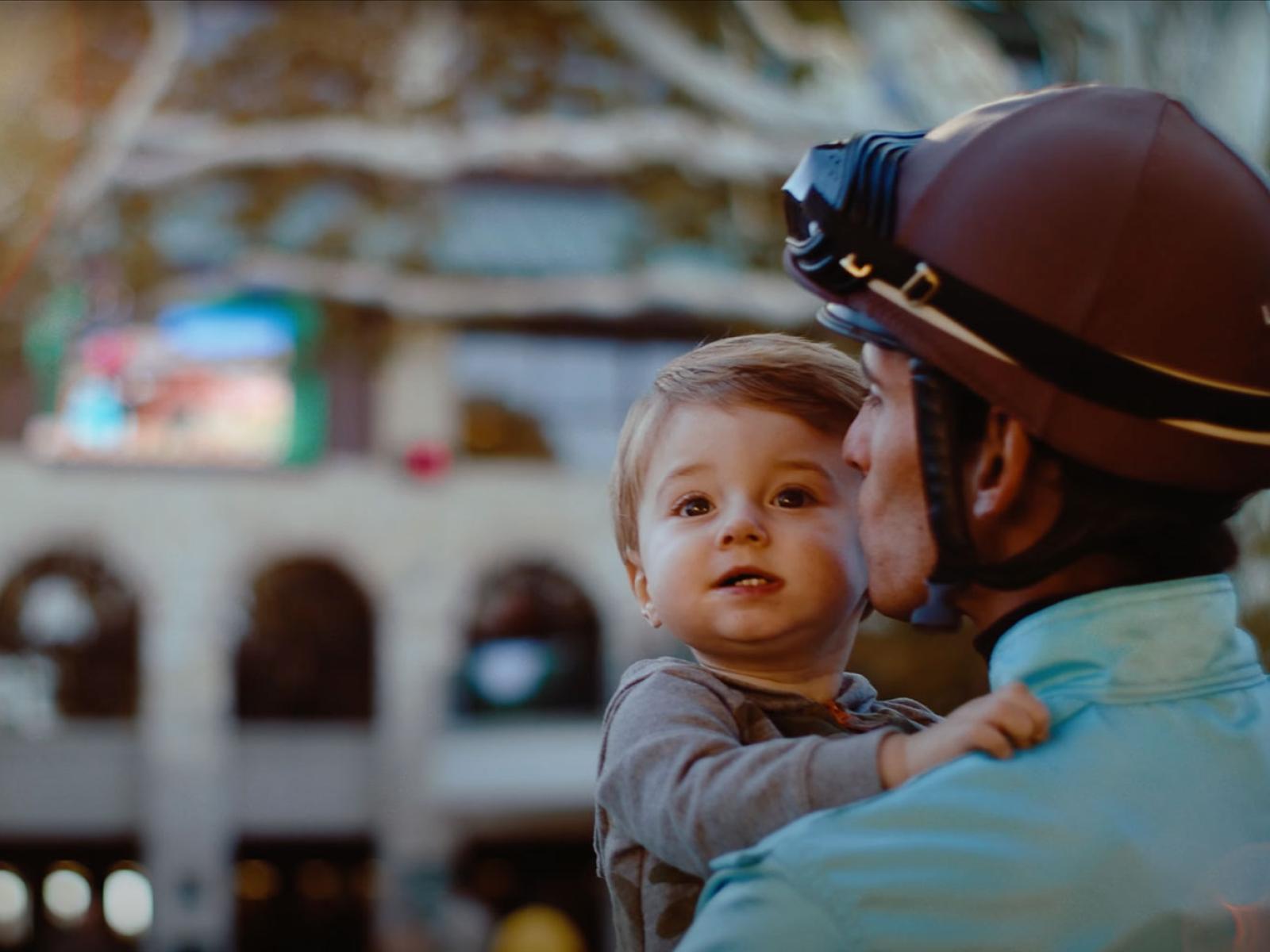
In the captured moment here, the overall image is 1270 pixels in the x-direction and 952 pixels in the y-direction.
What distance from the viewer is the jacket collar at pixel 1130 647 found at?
53.1 inches

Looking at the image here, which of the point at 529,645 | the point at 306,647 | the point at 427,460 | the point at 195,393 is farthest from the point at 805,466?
the point at 195,393

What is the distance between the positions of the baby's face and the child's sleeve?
9 centimetres

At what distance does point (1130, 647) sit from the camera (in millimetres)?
1352

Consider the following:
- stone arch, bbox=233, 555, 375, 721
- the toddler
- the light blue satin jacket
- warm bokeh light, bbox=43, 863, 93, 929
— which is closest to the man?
the light blue satin jacket

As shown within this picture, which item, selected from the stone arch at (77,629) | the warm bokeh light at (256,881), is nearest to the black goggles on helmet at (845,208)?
the stone arch at (77,629)

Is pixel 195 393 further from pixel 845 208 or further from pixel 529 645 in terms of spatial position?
pixel 845 208

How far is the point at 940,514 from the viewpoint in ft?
4.62

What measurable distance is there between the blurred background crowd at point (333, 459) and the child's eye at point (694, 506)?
15.1 meters

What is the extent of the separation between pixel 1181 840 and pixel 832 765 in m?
0.29

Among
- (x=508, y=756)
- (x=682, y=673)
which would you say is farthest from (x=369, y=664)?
(x=682, y=673)

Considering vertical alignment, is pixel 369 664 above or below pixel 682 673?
below

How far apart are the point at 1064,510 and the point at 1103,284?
206mm

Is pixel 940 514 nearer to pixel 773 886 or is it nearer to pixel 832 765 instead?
pixel 832 765

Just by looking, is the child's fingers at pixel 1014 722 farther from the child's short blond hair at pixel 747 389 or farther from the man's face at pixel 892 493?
the child's short blond hair at pixel 747 389
